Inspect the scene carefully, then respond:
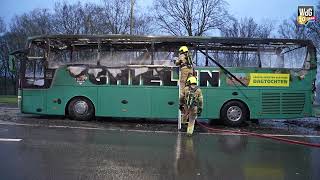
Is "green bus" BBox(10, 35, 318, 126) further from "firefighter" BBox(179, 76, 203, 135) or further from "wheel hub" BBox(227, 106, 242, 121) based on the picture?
"firefighter" BBox(179, 76, 203, 135)

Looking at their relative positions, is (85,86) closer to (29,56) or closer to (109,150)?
(29,56)

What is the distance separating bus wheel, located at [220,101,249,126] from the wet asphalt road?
119 inches

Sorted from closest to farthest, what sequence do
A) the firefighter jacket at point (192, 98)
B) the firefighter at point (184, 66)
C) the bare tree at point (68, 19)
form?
the firefighter jacket at point (192, 98), the firefighter at point (184, 66), the bare tree at point (68, 19)

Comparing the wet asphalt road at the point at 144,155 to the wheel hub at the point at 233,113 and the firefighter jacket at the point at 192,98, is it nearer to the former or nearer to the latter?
the firefighter jacket at the point at 192,98

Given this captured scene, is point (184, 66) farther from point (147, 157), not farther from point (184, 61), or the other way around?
point (147, 157)

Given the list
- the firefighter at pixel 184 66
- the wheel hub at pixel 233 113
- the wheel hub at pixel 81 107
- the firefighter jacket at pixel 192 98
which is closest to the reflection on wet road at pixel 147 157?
the firefighter jacket at pixel 192 98

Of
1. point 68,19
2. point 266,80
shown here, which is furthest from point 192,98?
point 68,19

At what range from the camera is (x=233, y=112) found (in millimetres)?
15805

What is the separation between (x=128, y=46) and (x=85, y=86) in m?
2.06

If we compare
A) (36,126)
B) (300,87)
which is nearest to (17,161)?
(36,126)

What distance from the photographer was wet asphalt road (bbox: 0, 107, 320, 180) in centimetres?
759

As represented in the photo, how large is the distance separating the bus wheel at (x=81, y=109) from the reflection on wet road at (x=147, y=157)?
368 centimetres

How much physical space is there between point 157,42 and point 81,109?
3526mm

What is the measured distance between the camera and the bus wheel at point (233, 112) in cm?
1580
